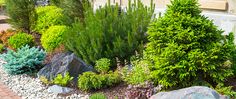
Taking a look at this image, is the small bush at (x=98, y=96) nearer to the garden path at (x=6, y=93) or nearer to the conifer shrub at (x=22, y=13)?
the garden path at (x=6, y=93)

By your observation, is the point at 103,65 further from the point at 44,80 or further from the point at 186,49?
the point at 186,49

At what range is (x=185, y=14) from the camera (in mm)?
5551

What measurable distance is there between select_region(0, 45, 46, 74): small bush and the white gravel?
0.14 m

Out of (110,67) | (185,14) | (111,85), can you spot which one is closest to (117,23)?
(110,67)

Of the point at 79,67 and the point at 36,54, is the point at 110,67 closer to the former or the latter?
the point at 79,67

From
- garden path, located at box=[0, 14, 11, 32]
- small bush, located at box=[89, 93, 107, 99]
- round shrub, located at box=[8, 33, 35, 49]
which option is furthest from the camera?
garden path, located at box=[0, 14, 11, 32]

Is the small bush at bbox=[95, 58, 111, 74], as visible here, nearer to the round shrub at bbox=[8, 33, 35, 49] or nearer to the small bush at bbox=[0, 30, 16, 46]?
the round shrub at bbox=[8, 33, 35, 49]

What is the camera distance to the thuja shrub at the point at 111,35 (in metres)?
7.17

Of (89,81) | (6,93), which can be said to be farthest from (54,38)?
(89,81)

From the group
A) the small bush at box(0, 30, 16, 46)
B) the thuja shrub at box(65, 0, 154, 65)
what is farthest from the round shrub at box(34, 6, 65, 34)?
the thuja shrub at box(65, 0, 154, 65)

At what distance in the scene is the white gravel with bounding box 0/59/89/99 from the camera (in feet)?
20.6

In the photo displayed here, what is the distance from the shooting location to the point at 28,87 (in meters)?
6.75

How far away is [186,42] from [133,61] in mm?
1437

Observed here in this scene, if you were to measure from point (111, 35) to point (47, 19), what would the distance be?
3173 millimetres
